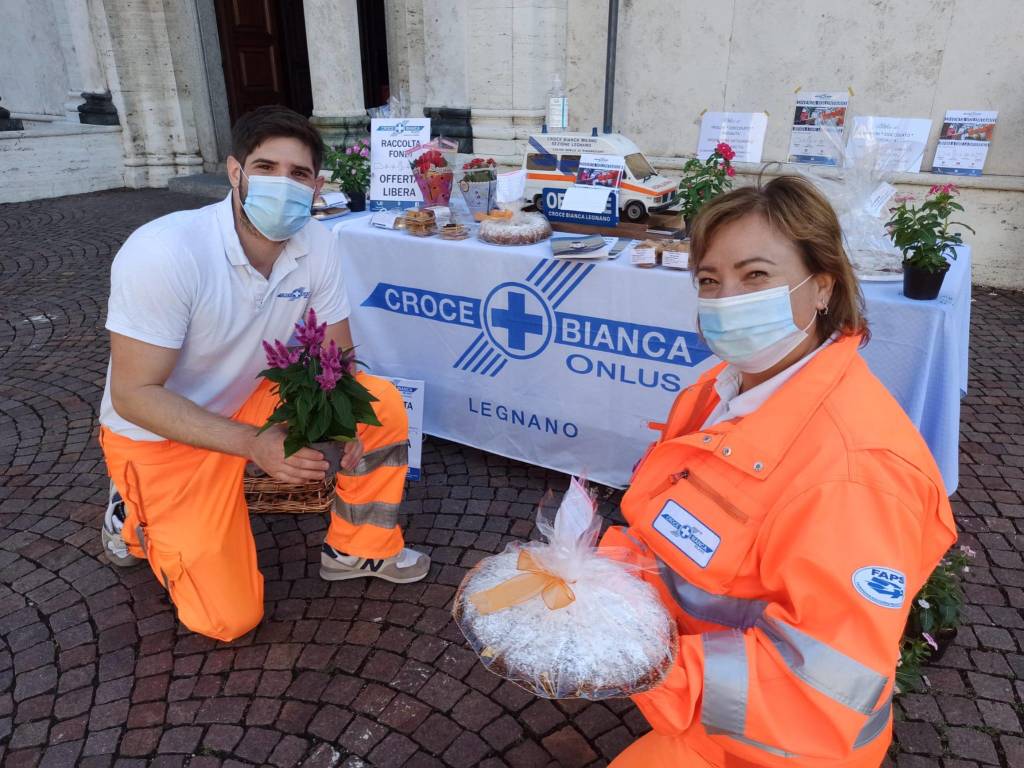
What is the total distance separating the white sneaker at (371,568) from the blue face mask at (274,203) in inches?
51.1

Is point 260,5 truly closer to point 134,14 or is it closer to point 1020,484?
point 134,14

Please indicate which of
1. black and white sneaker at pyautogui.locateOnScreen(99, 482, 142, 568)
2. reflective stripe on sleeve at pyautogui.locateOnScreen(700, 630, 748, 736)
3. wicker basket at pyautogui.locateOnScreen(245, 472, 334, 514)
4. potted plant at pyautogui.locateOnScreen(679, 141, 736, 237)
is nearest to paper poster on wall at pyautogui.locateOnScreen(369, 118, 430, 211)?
potted plant at pyautogui.locateOnScreen(679, 141, 736, 237)

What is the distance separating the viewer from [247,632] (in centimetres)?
256

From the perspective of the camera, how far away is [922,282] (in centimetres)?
253

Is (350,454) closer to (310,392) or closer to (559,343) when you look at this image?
(310,392)

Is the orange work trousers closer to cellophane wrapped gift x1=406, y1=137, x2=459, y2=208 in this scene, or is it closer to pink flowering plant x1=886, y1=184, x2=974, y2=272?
cellophane wrapped gift x1=406, y1=137, x2=459, y2=208

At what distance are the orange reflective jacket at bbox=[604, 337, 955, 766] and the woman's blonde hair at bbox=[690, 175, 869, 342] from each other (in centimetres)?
9

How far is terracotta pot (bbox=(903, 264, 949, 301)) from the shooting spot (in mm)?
2508

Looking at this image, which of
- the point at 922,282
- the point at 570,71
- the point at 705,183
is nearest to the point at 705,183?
the point at 705,183

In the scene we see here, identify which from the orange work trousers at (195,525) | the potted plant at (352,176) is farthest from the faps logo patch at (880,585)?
the potted plant at (352,176)

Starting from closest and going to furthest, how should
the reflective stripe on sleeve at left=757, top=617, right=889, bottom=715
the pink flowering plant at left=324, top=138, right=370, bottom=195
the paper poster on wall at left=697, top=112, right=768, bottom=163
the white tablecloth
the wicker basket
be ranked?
the reflective stripe on sleeve at left=757, top=617, right=889, bottom=715, the white tablecloth, the wicker basket, the pink flowering plant at left=324, top=138, right=370, bottom=195, the paper poster on wall at left=697, top=112, right=768, bottom=163

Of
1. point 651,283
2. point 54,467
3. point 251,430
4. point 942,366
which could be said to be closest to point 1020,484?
point 942,366

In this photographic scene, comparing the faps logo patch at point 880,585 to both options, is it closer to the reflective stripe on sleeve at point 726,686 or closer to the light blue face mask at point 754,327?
the reflective stripe on sleeve at point 726,686

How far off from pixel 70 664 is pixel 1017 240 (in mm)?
7649
